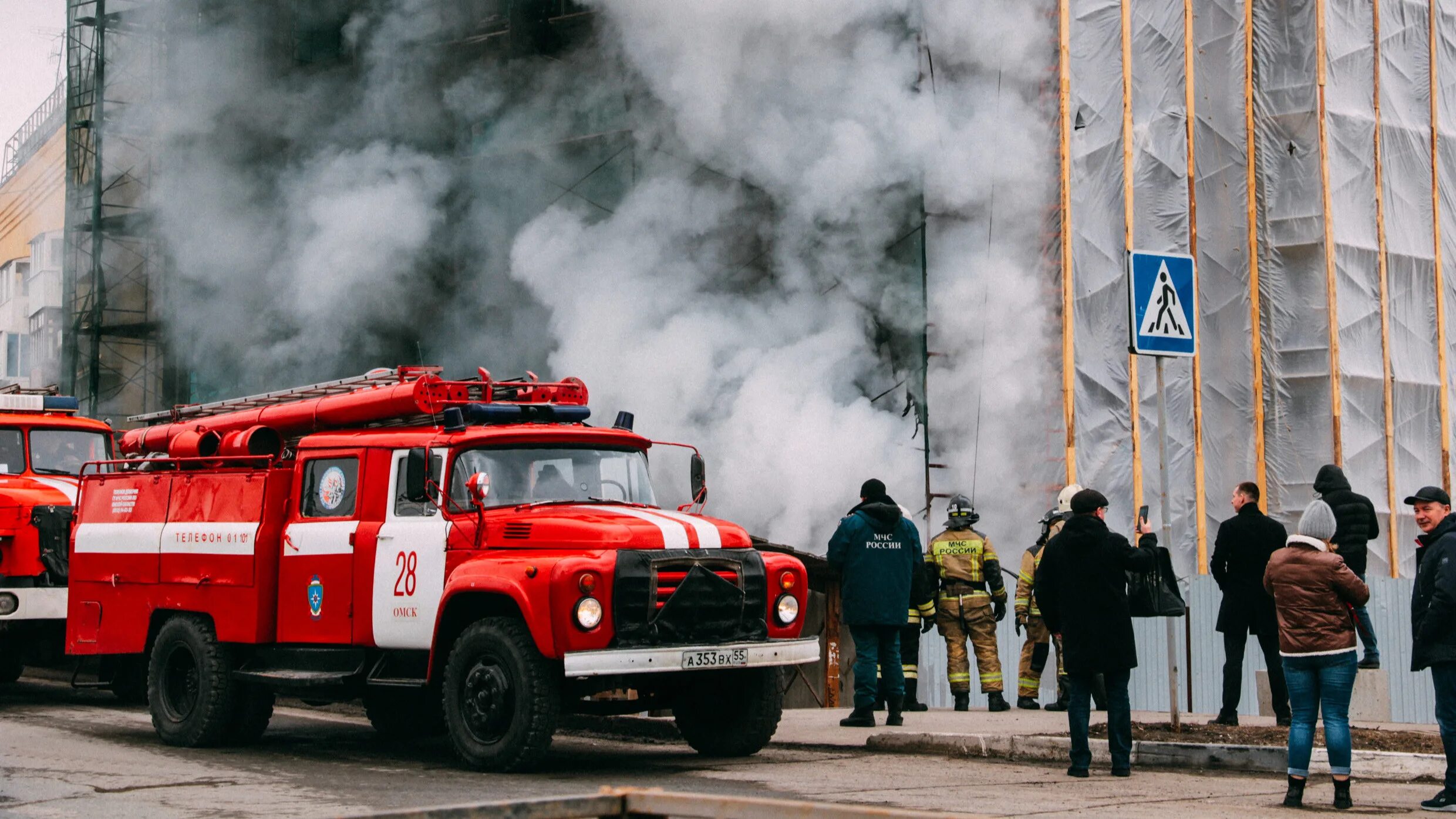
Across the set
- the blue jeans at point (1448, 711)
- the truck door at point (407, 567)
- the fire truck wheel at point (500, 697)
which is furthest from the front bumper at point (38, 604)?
the blue jeans at point (1448, 711)

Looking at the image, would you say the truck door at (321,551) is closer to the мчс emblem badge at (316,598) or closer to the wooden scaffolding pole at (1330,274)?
the мчс emblem badge at (316,598)

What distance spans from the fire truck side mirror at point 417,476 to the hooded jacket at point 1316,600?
15.7 ft

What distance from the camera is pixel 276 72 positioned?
2808 cm

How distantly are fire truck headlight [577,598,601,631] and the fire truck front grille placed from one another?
3.9 inches

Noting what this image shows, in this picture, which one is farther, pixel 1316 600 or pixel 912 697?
pixel 912 697

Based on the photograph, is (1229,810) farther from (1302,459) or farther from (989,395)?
(1302,459)

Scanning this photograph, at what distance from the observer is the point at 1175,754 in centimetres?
905

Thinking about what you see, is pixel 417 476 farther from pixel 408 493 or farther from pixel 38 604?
pixel 38 604

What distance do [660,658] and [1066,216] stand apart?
37.6ft

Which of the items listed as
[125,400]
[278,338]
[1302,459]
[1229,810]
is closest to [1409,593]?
[1302,459]

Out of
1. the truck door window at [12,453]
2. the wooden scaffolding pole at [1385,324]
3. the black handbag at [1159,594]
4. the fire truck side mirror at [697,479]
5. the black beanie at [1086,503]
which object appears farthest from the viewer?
the wooden scaffolding pole at [1385,324]

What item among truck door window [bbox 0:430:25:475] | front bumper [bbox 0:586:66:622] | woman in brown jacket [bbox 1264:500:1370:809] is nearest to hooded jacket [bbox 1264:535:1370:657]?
woman in brown jacket [bbox 1264:500:1370:809]

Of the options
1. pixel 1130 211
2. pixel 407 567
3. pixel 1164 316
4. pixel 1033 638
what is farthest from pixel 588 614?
pixel 1130 211

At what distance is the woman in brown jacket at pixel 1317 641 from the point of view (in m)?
7.62
